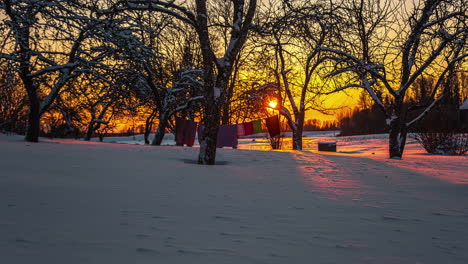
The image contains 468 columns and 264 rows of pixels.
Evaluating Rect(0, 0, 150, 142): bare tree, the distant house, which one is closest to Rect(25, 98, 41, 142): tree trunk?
Rect(0, 0, 150, 142): bare tree

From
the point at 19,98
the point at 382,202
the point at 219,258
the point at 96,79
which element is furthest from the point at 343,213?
the point at 19,98

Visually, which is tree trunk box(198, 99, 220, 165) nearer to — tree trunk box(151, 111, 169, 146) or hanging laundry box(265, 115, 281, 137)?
tree trunk box(151, 111, 169, 146)

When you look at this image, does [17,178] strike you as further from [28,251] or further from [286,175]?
[286,175]

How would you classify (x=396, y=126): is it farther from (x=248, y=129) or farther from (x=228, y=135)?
(x=228, y=135)

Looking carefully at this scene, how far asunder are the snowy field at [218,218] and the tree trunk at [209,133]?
6.10 feet

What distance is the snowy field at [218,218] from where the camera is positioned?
258 cm

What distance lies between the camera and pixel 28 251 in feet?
7.70

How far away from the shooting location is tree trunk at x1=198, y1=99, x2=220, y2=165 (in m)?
8.47

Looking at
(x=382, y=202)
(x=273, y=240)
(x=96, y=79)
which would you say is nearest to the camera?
(x=273, y=240)

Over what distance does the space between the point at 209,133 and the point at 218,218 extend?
199 inches

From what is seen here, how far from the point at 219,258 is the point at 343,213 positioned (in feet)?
6.64

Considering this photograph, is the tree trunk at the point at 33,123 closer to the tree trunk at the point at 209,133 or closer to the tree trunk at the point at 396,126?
the tree trunk at the point at 209,133

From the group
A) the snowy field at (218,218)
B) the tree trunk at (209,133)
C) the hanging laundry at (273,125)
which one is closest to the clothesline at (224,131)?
the hanging laundry at (273,125)

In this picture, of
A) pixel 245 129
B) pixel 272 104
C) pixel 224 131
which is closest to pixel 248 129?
pixel 245 129
